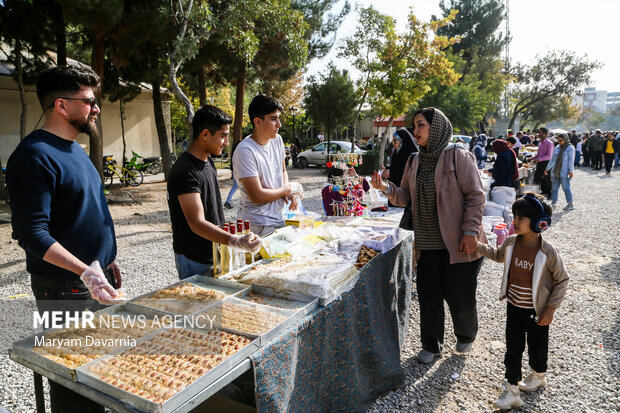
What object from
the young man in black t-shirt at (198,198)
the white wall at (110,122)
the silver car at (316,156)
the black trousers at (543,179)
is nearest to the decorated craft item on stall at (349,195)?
the young man in black t-shirt at (198,198)

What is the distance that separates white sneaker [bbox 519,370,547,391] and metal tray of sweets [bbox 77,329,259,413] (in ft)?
8.10

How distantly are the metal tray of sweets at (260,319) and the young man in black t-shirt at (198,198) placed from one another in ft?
1.03

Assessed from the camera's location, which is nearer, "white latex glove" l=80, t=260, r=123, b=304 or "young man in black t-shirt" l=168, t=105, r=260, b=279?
"white latex glove" l=80, t=260, r=123, b=304

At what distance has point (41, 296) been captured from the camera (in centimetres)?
210

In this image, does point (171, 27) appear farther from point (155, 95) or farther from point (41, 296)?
point (41, 296)

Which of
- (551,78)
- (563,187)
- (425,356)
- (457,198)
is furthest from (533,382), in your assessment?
(551,78)

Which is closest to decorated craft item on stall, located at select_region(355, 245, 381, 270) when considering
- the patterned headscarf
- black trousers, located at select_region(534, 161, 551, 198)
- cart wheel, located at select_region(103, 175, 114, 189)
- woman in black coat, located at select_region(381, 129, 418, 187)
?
the patterned headscarf

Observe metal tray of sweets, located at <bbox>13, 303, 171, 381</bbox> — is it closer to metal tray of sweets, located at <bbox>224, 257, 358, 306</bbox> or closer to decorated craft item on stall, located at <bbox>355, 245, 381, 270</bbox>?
metal tray of sweets, located at <bbox>224, 257, 358, 306</bbox>

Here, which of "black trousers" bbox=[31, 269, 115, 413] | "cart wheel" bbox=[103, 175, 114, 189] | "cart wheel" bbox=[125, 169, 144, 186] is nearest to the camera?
"black trousers" bbox=[31, 269, 115, 413]

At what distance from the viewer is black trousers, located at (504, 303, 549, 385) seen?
2900 mm

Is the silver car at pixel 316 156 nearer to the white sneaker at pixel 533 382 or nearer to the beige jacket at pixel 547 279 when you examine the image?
the white sneaker at pixel 533 382

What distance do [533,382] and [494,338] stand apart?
0.93 metres

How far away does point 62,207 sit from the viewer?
1991mm

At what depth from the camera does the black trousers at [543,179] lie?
11.6 meters
